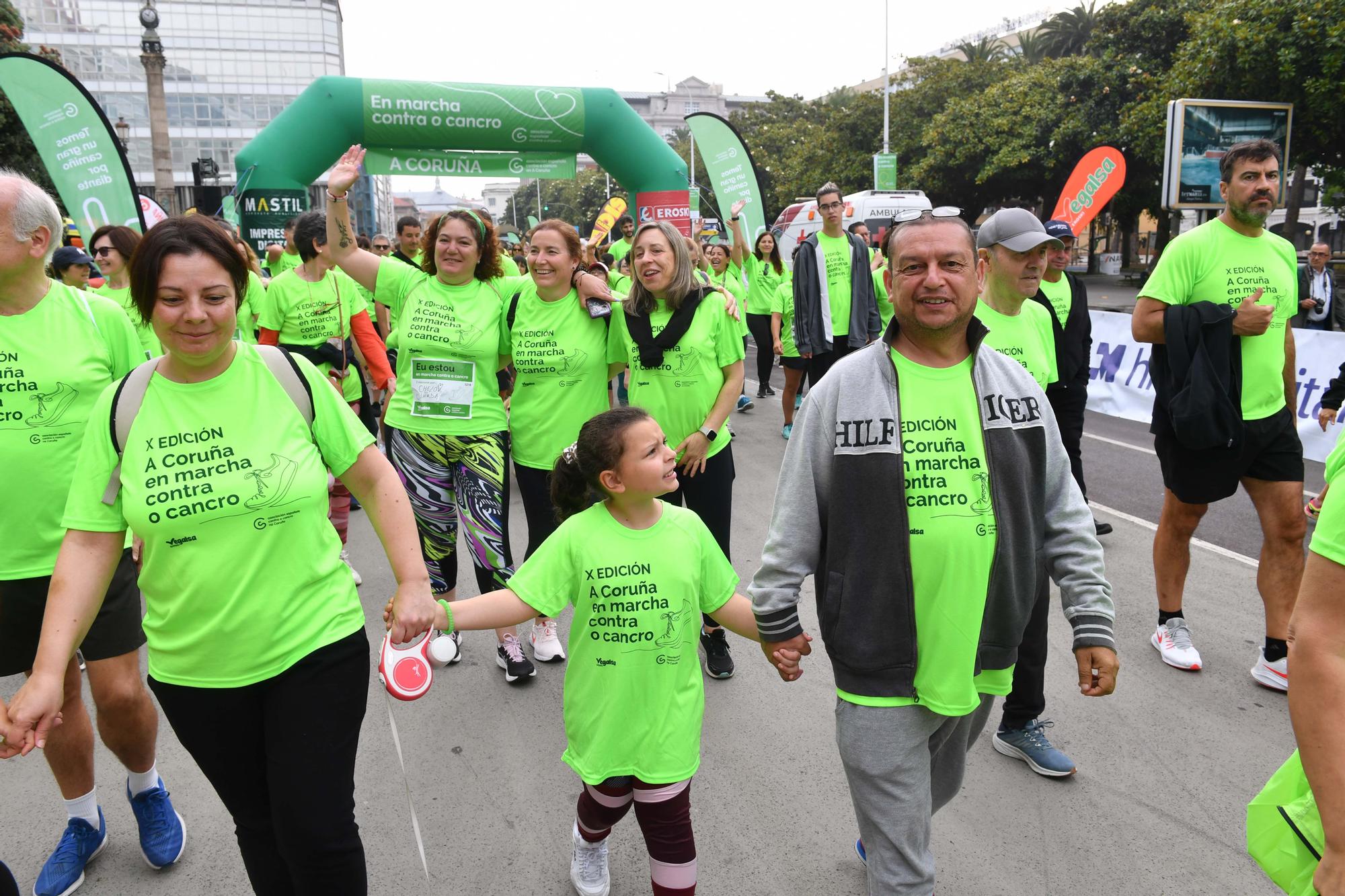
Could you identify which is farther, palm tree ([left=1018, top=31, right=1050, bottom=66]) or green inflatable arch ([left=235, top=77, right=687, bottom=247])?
palm tree ([left=1018, top=31, right=1050, bottom=66])

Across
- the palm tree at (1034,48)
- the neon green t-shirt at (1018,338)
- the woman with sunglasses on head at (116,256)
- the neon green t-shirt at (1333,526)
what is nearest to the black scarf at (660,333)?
the neon green t-shirt at (1018,338)

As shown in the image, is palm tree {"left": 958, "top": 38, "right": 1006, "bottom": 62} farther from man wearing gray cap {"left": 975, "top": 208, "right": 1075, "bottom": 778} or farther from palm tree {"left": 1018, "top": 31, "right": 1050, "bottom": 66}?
man wearing gray cap {"left": 975, "top": 208, "right": 1075, "bottom": 778}

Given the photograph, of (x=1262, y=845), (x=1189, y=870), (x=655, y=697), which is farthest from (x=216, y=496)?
(x=1189, y=870)

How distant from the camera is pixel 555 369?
164 inches

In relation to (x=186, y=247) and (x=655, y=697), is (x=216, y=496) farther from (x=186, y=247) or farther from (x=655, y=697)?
(x=655, y=697)

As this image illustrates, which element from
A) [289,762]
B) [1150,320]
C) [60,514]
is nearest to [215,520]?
[289,762]

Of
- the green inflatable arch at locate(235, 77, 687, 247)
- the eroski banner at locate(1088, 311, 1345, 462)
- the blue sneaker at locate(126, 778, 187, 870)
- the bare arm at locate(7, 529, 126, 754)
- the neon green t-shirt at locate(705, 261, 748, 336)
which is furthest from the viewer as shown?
the green inflatable arch at locate(235, 77, 687, 247)

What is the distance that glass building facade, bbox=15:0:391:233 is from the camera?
60375 mm

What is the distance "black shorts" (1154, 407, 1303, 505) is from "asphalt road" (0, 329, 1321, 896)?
82 cm

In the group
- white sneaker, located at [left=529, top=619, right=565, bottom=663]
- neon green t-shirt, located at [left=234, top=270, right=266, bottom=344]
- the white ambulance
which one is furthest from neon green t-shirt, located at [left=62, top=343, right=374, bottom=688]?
the white ambulance

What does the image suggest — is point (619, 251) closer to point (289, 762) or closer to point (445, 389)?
point (445, 389)

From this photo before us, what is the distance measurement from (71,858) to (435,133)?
1035 cm

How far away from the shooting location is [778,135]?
45.3 meters

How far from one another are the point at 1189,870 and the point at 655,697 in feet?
5.72
